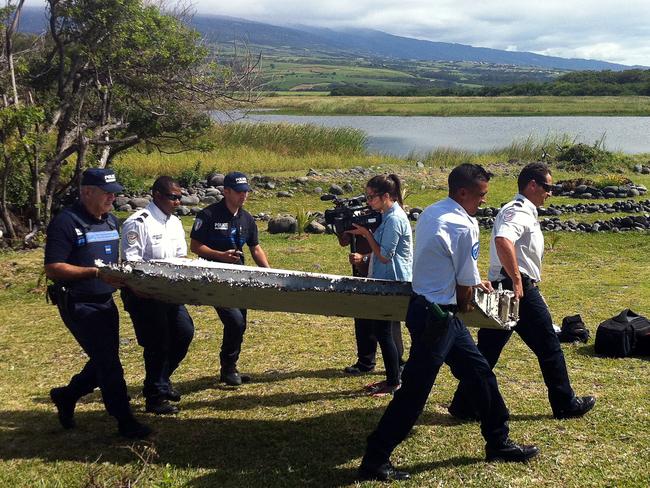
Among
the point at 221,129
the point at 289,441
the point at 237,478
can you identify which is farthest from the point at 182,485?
the point at 221,129

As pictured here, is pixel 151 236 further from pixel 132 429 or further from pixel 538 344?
pixel 538 344

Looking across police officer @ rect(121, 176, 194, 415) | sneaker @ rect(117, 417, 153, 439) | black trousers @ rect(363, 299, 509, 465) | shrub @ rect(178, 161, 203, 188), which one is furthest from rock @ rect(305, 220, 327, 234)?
black trousers @ rect(363, 299, 509, 465)

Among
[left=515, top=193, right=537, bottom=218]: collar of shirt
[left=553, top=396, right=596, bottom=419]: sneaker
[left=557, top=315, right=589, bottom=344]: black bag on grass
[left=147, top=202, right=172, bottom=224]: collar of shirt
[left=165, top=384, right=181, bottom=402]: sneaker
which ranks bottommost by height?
[left=165, top=384, right=181, bottom=402]: sneaker

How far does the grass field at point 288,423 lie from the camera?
4.36 metres

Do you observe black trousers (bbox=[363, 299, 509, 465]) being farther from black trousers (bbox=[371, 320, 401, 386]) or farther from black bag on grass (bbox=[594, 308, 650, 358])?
black bag on grass (bbox=[594, 308, 650, 358])

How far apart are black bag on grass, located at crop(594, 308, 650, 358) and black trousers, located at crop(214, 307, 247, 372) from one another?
3.63m

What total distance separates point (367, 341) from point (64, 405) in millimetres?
2729

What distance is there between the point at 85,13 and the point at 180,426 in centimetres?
1223

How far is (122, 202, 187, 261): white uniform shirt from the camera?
16.9 ft

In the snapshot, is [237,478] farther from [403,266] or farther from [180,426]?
[403,266]

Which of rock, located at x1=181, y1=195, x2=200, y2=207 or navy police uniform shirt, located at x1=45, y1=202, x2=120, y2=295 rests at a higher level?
navy police uniform shirt, located at x1=45, y1=202, x2=120, y2=295

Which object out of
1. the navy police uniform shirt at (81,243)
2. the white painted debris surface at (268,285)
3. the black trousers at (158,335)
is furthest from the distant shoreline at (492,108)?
the white painted debris surface at (268,285)

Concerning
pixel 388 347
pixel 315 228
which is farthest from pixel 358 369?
pixel 315 228

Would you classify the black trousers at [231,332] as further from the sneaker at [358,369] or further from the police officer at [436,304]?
the police officer at [436,304]
